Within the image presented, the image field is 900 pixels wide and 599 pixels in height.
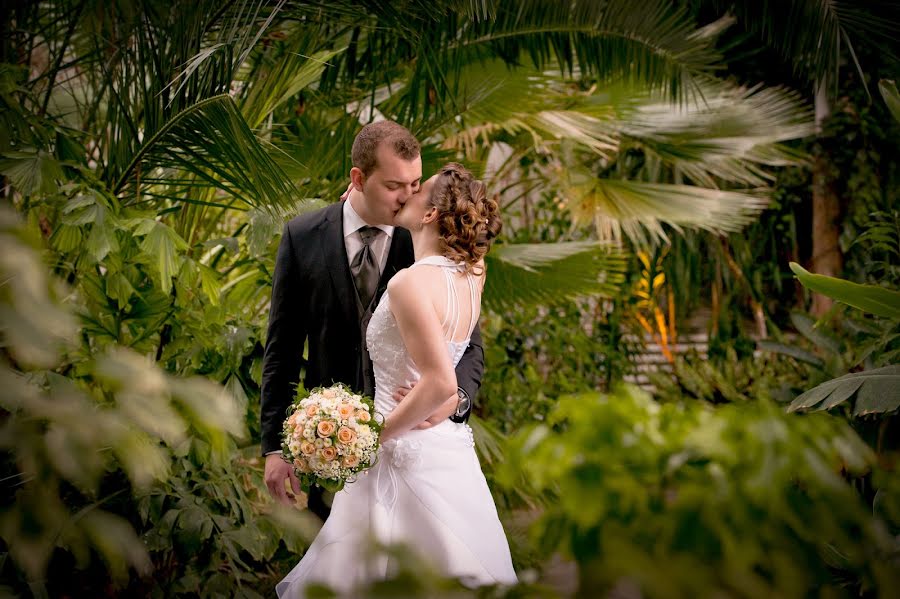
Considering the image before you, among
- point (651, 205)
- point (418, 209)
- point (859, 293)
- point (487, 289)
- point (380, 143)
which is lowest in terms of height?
point (487, 289)

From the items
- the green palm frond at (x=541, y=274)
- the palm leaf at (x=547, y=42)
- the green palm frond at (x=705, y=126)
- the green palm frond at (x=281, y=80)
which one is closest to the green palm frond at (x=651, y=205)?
the green palm frond at (x=705, y=126)

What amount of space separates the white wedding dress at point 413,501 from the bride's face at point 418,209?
13 cm

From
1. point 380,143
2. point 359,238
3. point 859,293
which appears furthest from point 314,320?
point 859,293

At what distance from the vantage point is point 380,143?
218 centimetres

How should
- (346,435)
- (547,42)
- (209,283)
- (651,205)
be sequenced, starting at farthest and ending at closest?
(651,205) < (547,42) < (209,283) < (346,435)

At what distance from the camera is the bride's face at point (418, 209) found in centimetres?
207

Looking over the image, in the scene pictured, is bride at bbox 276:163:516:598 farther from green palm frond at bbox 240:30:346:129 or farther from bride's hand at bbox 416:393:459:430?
green palm frond at bbox 240:30:346:129

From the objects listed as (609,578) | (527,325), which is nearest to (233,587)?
(609,578)

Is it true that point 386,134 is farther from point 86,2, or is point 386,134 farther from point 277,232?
point 86,2

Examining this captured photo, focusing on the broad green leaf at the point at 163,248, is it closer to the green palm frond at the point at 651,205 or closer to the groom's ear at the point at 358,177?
the groom's ear at the point at 358,177

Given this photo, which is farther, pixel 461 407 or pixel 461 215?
pixel 461 407

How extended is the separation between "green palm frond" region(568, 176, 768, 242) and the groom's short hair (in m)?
2.59

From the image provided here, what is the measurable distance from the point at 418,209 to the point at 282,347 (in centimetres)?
55

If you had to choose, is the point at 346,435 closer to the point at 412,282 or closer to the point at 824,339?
the point at 412,282
